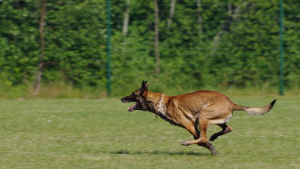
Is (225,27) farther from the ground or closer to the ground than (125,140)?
farther from the ground

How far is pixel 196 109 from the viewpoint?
724 cm

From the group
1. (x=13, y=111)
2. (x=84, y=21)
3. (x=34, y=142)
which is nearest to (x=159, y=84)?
(x=84, y=21)

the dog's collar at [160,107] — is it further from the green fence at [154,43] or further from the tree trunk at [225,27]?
the tree trunk at [225,27]

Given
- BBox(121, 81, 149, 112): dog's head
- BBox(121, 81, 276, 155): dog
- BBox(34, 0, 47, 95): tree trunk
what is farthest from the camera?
BBox(34, 0, 47, 95): tree trunk

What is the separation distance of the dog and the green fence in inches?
283

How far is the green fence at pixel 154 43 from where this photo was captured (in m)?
14.8

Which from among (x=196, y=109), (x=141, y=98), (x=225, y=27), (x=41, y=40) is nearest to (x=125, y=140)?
(x=141, y=98)

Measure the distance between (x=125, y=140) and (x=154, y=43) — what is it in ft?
23.1

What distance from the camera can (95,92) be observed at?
14734mm

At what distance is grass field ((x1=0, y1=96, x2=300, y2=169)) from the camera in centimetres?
670

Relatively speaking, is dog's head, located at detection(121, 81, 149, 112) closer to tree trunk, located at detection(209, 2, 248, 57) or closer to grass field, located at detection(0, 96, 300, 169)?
grass field, located at detection(0, 96, 300, 169)

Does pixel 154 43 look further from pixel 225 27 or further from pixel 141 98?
pixel 141 98

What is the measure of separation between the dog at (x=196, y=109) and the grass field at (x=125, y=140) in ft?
1.27

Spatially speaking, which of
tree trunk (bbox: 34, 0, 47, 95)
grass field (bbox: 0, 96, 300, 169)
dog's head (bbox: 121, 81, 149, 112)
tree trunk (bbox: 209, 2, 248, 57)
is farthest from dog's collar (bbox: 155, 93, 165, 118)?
tree trunk (bbox: 34, 0, 47, 95)
